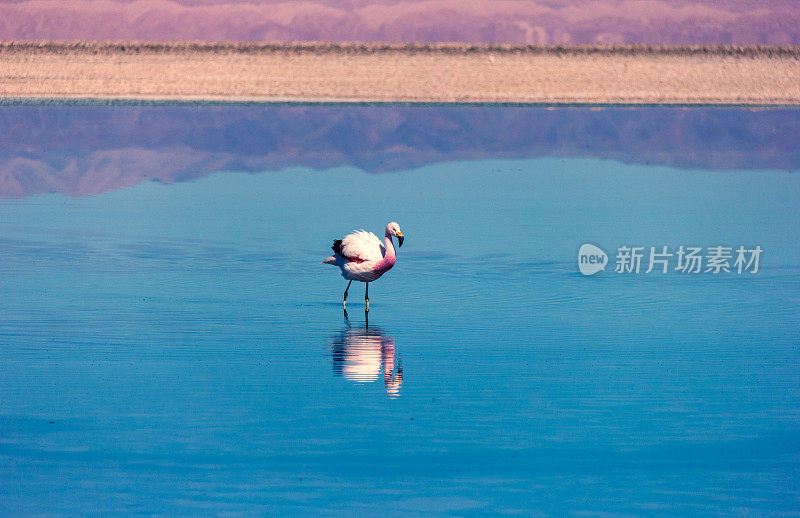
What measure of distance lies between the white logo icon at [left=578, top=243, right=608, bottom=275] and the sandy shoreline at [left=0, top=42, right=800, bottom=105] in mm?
11870

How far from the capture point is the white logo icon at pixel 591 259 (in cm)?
802

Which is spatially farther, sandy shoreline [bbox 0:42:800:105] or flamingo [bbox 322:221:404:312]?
sandy shoreline [bbox 0:42:800:105]

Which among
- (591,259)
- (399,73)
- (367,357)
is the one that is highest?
(399,73)

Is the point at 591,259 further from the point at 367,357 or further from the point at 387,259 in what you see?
the point at 367,357

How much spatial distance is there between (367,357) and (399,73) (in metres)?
17.3

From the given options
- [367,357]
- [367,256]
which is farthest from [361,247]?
[367,357]

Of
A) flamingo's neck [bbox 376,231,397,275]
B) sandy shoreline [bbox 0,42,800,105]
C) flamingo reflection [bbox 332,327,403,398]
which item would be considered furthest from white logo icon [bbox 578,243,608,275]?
sandy shoreline [bbox 0,42,800,105]

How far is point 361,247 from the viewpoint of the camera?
677 centimetres

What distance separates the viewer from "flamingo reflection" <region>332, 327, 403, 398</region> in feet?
16.2

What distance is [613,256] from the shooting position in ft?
27.9

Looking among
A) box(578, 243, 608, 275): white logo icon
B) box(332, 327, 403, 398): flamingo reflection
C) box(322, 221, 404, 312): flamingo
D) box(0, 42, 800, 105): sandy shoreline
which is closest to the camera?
box(332, 327, 403, 398): flamingo reflection

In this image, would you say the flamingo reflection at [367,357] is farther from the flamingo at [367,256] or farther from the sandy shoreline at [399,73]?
the sandy shoreline at [399,73]

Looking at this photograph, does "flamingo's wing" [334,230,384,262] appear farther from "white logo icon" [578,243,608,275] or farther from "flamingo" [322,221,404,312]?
"white logo icon" [578,243,608,275]

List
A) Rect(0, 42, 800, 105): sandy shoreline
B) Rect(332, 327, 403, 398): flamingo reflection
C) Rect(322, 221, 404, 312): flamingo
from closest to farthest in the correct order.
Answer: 1. Rect(332, 327, 403, 398): flamingo reflection
2. Rect(322, 221, 404, 312): flamingo
3. Rect(0, 42, 800, 105): sandy shoreline
